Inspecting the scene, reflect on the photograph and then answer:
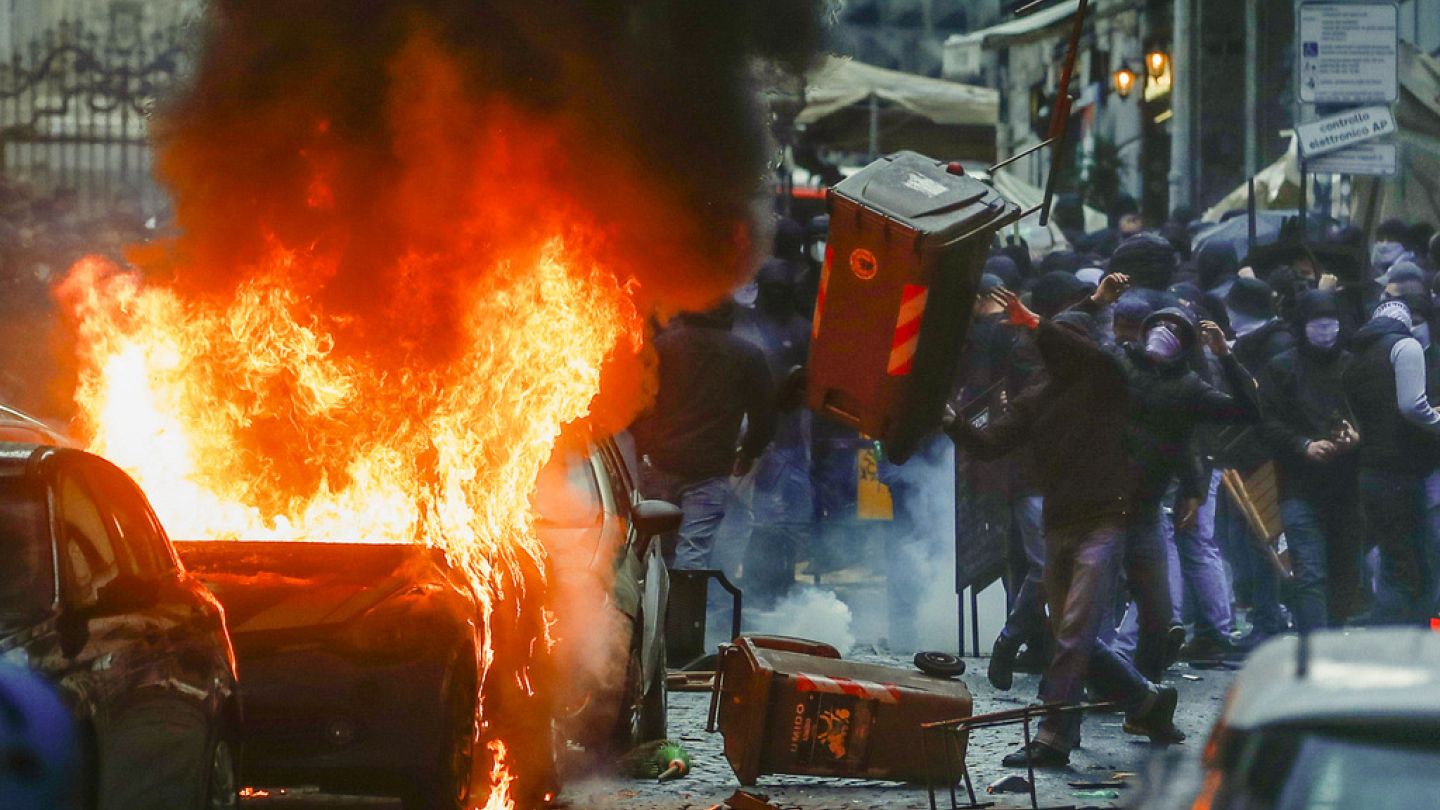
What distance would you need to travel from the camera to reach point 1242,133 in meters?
28.4

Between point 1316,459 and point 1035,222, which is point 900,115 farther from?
point 1316,459

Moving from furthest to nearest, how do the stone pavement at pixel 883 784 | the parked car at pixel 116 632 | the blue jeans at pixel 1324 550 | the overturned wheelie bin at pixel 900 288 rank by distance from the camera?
the blue jeans at pixel 1324 550
the overturned wheelie bin at pixel 900 288
the stone pavement at pixel 883 784
the parked car at pixel 116 632

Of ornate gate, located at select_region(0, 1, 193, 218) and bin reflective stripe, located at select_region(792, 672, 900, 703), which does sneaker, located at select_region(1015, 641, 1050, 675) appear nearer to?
bin reflective stripe, located at select_region(792, 672, 900, 703)

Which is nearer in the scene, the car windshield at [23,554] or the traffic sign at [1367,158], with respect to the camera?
the car windshield at [23,554]

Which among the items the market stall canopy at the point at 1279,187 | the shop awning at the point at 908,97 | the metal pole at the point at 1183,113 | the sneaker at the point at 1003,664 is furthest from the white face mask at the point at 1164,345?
the metal pole at the point at 1183,113

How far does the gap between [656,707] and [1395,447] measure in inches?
200

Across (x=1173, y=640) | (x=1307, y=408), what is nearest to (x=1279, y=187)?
(x=1307, y=408)

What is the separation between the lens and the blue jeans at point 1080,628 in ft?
29.4

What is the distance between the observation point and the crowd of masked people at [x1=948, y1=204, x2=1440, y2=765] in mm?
9242

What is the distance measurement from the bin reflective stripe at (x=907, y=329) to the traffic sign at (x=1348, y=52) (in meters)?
4.66

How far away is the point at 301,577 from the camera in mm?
7074

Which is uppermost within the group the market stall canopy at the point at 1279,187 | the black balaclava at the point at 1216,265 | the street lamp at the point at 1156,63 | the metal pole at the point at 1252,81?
the street lamp at the point at 1156,63

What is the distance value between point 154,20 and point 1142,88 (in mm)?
18122

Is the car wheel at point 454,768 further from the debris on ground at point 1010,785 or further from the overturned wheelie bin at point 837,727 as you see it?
the debris on ground at point 1010,785
